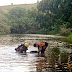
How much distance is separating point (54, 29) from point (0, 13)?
29.1 m

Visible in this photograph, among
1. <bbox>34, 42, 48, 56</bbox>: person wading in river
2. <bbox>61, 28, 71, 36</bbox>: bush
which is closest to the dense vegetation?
<bbox>61, 28, 71, 36</bbox>: bush

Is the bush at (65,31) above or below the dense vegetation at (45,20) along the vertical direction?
below

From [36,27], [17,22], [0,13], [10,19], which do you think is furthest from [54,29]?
[0,13]

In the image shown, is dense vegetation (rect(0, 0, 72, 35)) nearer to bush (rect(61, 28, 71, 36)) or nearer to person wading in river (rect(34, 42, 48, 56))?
bush (rect(61, 28, 71, 36))

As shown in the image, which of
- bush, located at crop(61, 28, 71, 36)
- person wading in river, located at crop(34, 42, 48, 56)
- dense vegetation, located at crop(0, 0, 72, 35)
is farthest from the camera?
dense vegetation, located at crop(0, 0, 72, 35)

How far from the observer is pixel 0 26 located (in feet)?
221

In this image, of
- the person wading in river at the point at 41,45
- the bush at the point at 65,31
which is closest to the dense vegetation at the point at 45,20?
the bush at the point at 65,31

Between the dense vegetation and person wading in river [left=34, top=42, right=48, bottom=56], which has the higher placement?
the dense vegetation

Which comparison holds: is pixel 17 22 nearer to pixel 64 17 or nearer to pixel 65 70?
pixel 64 17

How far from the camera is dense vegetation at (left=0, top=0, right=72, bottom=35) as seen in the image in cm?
5275

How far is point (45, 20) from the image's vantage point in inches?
2547

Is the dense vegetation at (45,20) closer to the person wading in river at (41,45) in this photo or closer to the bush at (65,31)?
the bush at (65,31)

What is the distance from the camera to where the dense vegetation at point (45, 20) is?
5275 centimetres

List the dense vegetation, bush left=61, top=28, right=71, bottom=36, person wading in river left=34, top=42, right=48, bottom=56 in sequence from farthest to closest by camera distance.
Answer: the dense vegetation
bush left=61, top=28, right=71, bottom=36
person wading in river left=34, top=42, right=48, bottom=56
